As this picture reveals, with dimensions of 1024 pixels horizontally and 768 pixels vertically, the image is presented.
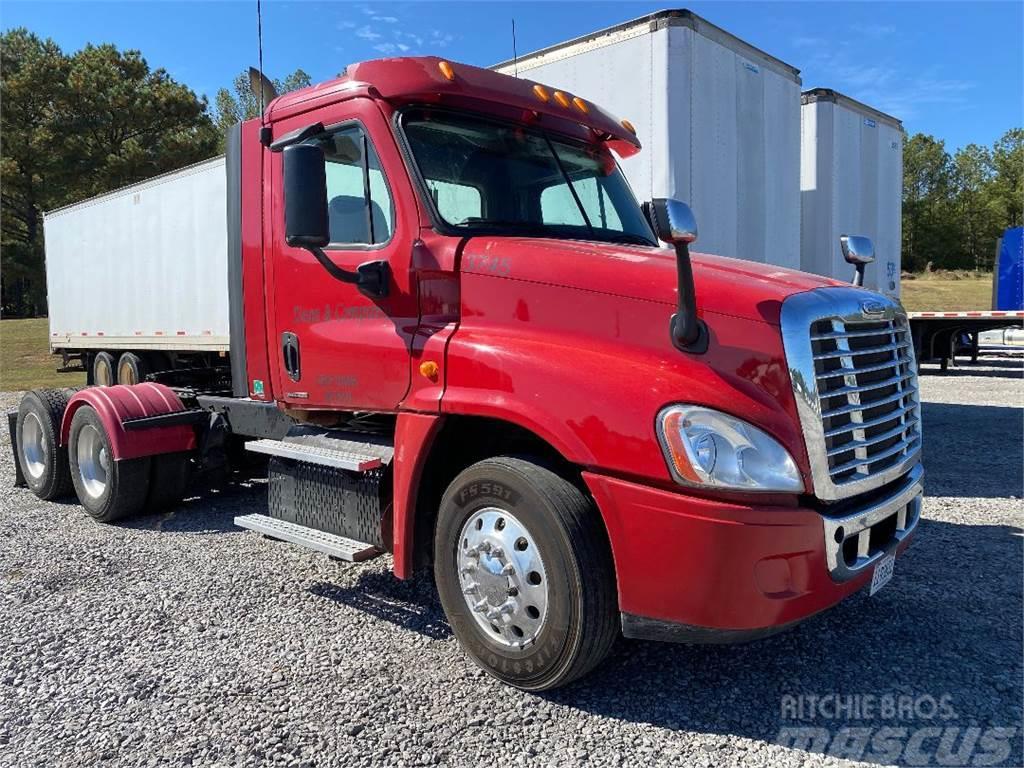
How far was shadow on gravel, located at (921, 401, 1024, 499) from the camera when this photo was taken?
6770mm

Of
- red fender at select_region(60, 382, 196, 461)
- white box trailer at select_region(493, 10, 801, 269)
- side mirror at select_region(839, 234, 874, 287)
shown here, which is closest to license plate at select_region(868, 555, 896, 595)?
side mirror at select_region(839, 234, 874, 287)

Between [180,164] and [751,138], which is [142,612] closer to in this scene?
[751,138]

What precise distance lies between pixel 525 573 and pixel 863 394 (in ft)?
4.96

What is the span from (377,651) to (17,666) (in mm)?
1619

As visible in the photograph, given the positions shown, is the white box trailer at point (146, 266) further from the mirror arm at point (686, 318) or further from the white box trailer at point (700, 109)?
the mirror arm at point (686, 318)

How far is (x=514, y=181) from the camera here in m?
3.99

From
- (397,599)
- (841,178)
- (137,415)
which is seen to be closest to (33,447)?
(137,415)

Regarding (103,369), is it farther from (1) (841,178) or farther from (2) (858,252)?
(1) (841,178)

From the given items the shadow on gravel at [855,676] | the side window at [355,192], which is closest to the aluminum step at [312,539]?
the shadow on gravel at [855,676]

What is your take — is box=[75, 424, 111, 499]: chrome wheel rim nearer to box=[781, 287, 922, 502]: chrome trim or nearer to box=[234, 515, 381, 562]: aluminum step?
box=[234, 515, 381, 562]: aluminum step

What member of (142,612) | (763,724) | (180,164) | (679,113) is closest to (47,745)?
(142,612)

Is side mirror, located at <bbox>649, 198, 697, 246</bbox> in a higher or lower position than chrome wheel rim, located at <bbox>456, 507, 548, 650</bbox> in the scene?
higher

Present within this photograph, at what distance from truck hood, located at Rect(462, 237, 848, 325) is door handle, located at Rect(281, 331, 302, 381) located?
1374mm

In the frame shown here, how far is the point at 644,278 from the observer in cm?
299
